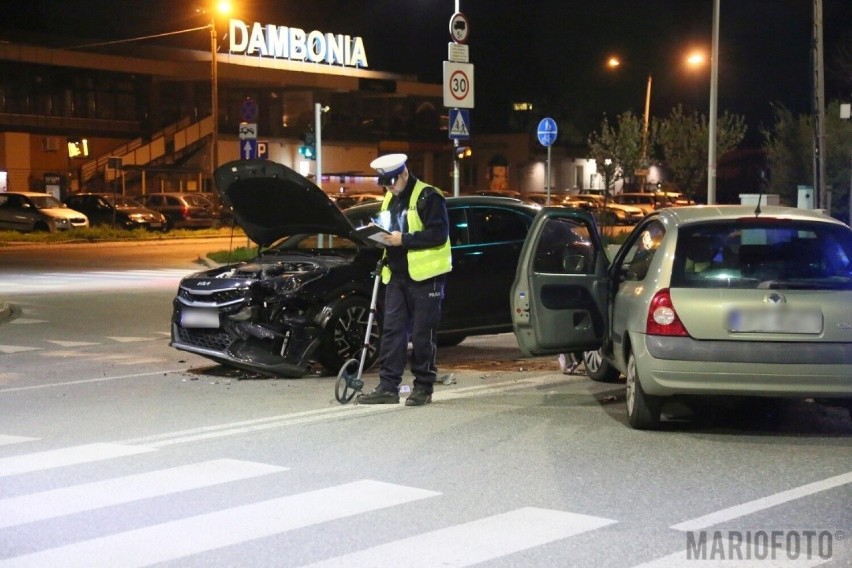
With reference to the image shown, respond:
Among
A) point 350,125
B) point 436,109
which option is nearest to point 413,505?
point 350,125

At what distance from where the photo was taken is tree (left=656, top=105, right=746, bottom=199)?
5091 centimetres

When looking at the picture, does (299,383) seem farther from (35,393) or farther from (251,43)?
(251,43)

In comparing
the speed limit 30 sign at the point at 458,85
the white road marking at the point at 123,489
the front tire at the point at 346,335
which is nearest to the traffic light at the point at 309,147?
the speed limit 30 sign at the point at 458,85

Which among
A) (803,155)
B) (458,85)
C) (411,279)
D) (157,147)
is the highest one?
(157,147)

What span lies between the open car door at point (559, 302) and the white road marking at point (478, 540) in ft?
10.4

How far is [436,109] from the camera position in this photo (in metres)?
70.8

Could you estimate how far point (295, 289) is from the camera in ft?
34.3

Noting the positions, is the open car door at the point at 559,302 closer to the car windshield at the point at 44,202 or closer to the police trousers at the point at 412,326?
the police trousers at the point at 412,326

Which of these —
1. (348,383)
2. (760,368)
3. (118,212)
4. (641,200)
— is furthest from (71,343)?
(641,200)

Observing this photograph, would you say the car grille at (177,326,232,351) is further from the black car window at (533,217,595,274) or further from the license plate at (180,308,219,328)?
the black car window at (533,217,595,274)

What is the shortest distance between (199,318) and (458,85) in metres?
8.64

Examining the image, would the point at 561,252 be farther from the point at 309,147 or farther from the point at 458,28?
the point at 309,147

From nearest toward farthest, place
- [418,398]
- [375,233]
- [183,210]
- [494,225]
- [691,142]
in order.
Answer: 1. [375,233]
2. [418,398]
3. [494,225]
4. [183,210]
5. [691,142]

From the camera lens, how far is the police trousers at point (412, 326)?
30.0ft
